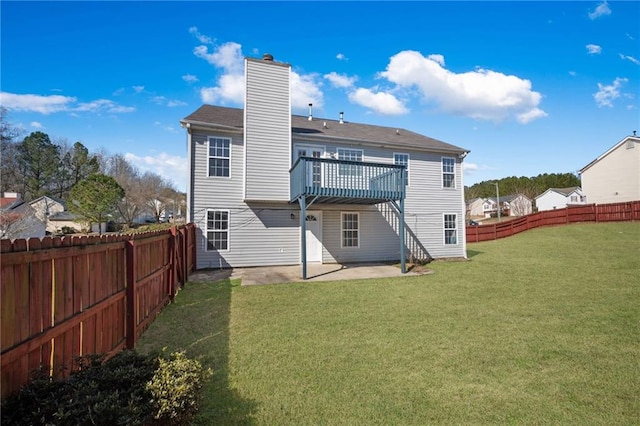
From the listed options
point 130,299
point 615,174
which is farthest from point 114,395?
point 615,174

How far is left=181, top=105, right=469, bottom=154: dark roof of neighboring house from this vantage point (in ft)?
40.1

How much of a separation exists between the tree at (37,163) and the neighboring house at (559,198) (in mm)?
70642

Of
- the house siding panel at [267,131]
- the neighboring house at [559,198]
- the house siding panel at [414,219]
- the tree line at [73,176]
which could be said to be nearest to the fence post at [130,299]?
the house siding panel at [267,131]

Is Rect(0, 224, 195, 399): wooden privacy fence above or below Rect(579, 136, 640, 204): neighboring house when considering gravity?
below

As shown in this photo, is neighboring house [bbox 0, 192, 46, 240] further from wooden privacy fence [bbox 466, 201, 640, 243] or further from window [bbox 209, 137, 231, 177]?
wooden privacy fence [bbox 466, 201, 640, 243]

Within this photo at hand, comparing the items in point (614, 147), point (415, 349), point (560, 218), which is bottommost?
point (415, 349)

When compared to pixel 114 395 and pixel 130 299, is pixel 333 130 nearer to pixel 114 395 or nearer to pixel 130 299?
pixel 130 299

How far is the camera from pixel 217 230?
38.7 ft

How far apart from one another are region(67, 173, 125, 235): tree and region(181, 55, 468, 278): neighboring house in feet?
62.4

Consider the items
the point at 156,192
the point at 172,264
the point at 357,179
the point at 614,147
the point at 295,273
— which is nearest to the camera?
the point at 172,264

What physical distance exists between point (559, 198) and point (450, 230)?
1661 inches

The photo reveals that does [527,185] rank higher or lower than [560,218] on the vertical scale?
higher

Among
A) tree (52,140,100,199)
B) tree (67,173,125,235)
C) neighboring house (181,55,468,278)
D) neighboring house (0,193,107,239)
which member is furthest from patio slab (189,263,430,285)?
tree (52,140,100,199)

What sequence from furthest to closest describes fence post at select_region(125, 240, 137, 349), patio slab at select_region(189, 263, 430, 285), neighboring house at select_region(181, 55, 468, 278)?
neighboring house at select_region(181, 55, 468, 278) → patio slab at select_region(189, 263, 430, 285) → fence post at select_region(125, 240, 137, 349)
